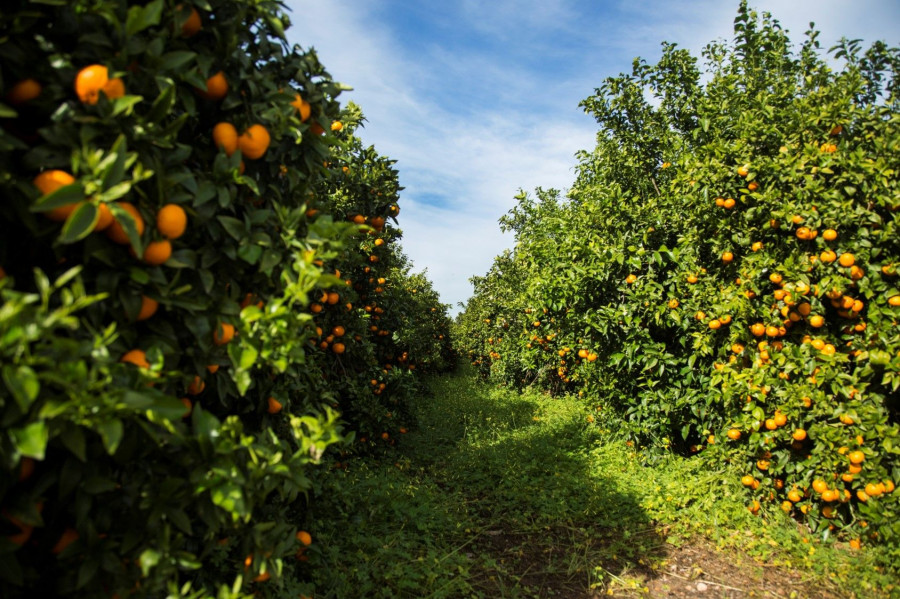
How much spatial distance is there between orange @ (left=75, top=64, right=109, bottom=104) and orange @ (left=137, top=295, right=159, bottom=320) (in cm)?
51

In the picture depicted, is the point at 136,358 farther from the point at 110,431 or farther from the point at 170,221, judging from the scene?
the point at 170,221

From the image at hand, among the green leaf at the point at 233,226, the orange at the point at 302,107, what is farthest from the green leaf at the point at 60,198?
the orange at the point at 302,107

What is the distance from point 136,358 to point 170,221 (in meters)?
0.37

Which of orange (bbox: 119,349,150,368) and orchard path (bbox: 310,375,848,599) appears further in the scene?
orchard path (bbox: 310,375,848,599)

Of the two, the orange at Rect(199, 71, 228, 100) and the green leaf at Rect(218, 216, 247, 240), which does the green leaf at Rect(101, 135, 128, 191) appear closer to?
the green leaf at Rect(218, 216, 247, 240)

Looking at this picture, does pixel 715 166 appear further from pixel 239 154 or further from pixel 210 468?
pixel 210 468

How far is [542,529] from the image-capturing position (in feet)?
13.1

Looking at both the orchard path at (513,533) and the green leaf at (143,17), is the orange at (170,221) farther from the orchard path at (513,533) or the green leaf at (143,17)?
the orchard path at (513,533)

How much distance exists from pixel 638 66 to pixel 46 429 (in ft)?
20.6

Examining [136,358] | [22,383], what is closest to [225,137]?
[136,358]

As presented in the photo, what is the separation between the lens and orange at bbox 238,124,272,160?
160cm

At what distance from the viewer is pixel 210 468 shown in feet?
4.45

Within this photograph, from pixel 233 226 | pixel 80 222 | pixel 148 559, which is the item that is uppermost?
pixel 233 226

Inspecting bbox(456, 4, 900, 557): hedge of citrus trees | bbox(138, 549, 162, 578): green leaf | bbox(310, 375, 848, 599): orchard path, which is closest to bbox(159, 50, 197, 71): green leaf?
bbox(138, 549, 162, 578): green leaf
